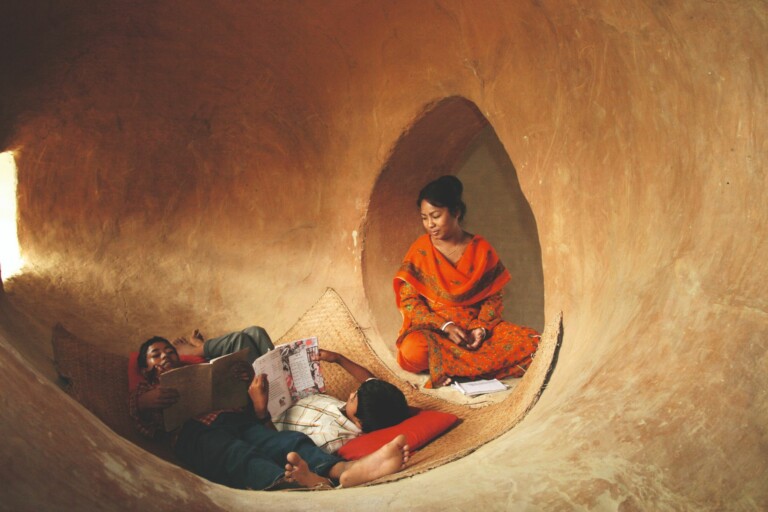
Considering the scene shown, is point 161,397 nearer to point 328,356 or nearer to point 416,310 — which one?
point 328,356

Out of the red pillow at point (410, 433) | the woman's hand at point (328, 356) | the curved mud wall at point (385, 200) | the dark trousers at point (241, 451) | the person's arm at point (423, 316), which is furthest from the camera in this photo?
the person's arm at point (423, 316)

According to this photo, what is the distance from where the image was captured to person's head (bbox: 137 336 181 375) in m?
3.43

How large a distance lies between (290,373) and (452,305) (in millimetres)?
1150

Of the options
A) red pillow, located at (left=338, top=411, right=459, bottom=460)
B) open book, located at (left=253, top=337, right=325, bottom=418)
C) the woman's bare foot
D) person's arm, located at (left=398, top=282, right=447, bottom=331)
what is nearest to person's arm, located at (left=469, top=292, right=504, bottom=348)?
person's arm, located at (left=398, top=282, right=447, bottom=331)

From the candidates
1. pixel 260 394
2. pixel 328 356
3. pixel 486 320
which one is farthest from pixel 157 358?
pixel 486 320

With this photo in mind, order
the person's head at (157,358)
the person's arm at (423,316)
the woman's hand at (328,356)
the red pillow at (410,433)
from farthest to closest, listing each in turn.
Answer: the person's arm at (423,316), the woman's hand at (328,356), the person's head at (157,358), the red pillow at (410,433)

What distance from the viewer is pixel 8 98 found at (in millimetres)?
3922

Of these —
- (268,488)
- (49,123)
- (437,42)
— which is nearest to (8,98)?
(49,123)

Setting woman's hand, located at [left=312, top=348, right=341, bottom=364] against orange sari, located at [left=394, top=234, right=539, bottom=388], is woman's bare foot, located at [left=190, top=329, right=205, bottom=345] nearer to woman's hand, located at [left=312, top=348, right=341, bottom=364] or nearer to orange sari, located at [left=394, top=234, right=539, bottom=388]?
woman's hand, located at [left=312, top=348, right=341, bottom=364]

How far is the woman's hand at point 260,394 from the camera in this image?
311 centimetres

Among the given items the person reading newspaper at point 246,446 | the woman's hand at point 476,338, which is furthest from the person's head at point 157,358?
the woman's hand at point 476,338

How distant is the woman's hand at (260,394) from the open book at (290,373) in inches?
1.1

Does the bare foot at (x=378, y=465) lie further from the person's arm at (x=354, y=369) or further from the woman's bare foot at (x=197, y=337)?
the woman's bare foot at (x=197, y=337)

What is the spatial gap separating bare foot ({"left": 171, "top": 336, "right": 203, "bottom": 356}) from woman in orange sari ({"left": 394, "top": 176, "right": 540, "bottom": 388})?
130cm
